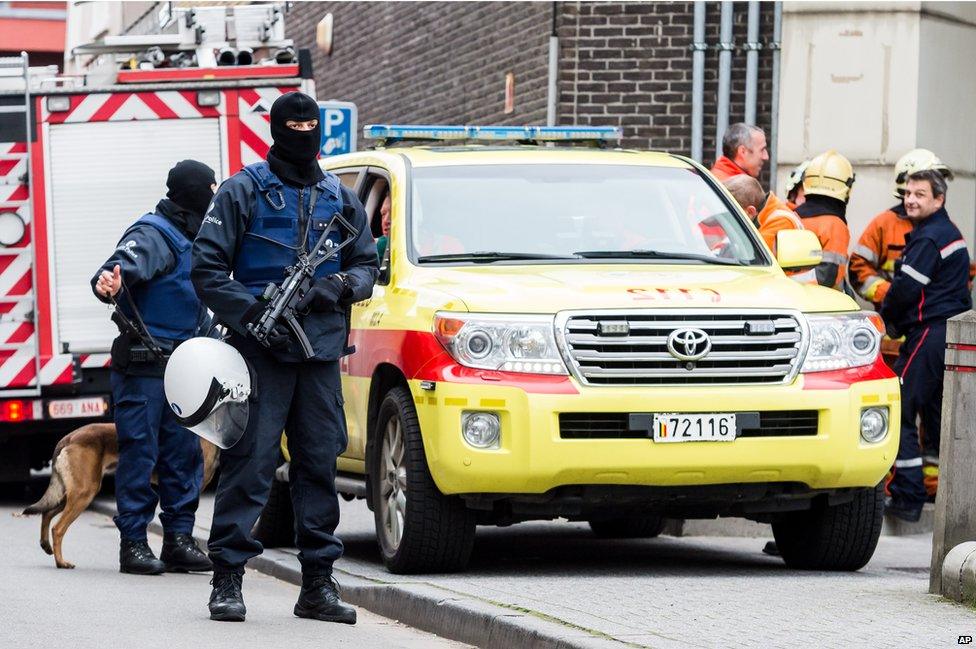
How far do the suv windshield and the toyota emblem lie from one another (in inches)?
35.7

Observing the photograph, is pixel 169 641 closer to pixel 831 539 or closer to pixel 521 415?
pixel 521 415

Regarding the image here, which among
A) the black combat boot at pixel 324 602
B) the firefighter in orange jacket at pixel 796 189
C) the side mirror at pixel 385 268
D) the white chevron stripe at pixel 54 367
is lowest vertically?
the black combat boot at pixel 324 602

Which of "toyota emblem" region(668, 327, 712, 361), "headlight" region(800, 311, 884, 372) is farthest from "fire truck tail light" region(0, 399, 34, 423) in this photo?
"headlight" region(800, 311, 884, 372)

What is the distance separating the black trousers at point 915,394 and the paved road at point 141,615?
12.3 ft

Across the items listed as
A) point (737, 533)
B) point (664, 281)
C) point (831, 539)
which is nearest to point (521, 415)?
point (664, 281)

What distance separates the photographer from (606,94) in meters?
17.5

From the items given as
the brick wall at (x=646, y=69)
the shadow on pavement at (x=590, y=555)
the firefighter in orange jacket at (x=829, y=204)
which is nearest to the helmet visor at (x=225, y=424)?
the shadow on pavement at (x=590, y=555)

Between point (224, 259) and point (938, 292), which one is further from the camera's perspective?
point (938, 292)

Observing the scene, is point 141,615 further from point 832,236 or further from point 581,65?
point 581,65

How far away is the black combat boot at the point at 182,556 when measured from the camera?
10.0 metres

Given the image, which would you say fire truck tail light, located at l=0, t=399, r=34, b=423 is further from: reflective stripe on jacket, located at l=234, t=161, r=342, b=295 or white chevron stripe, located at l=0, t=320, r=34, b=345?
reflective stripe on jacket, located at l=234, t=161, r=342, b=295

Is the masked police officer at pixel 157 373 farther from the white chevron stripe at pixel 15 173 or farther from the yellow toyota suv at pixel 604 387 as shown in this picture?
the white chevron stripe at pixel 15 173

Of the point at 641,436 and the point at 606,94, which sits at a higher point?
the point at 606,94

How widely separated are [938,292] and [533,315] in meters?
3.86
